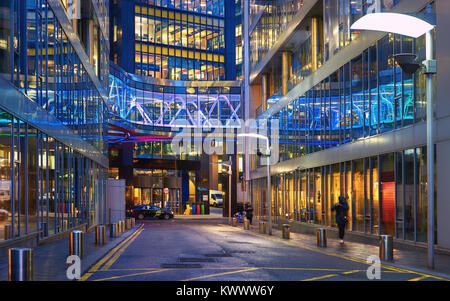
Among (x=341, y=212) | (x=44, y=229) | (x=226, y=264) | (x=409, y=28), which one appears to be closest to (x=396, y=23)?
(x=409, y=28)

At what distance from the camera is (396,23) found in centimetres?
1450

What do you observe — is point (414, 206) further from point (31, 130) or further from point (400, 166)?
point (31, 130)

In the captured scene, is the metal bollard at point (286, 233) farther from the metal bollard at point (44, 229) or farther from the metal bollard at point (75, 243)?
the metal bollard at point (75, 243)

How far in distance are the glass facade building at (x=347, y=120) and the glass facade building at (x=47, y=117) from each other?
1276cm

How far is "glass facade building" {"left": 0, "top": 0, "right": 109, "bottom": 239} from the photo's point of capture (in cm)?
1661

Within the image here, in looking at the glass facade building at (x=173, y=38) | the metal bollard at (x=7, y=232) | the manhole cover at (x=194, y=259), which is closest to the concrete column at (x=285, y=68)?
the manhole cover at (x=194, y=259)

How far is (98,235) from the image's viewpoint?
2233 centimetres

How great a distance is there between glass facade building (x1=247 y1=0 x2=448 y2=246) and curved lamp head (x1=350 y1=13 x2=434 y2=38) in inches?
227

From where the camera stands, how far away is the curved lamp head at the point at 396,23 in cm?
1434

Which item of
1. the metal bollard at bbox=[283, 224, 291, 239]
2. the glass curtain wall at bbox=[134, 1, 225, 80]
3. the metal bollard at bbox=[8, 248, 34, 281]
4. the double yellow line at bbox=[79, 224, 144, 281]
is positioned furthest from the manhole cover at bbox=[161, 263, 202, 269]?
the glass curtain wall at bbox=[134, 1, 225, 80]
